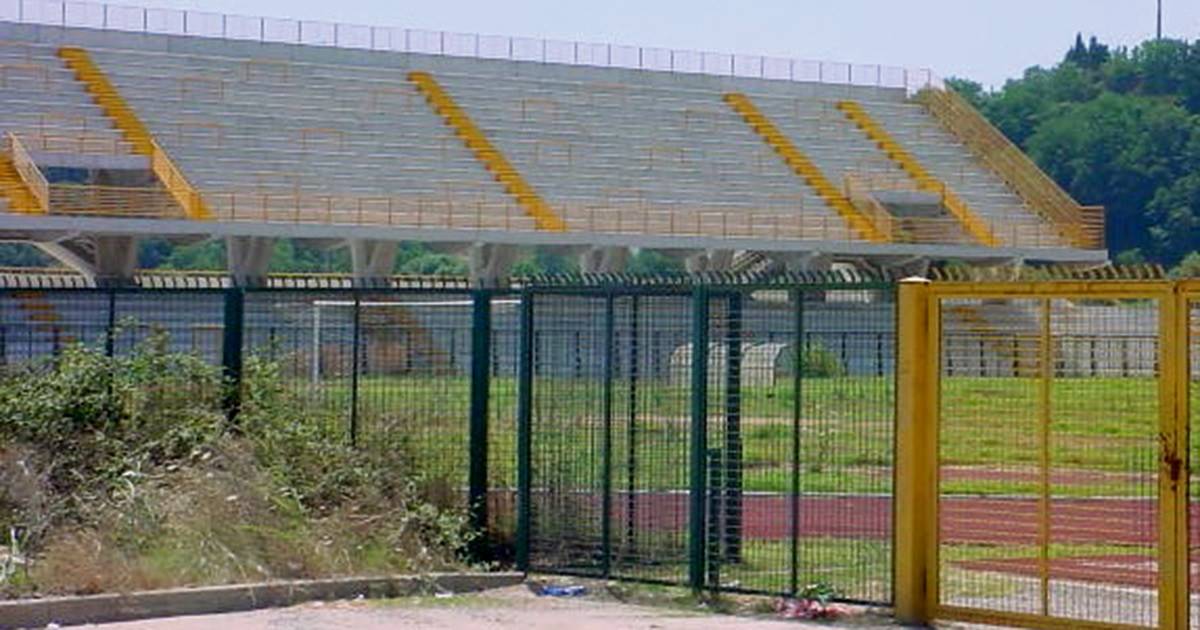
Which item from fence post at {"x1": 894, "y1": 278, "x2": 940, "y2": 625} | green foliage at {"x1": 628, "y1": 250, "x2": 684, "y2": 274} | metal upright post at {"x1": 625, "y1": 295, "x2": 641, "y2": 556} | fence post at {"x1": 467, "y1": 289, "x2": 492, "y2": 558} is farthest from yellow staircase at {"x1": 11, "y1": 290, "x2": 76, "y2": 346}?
green foliage at {"x1": 628, "y1": 250, "x2": 684, "y2": 274}

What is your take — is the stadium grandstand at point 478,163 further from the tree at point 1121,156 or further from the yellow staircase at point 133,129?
the tree at point 1121,156

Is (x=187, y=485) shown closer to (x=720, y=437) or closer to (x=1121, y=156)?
(x=720, y=437)

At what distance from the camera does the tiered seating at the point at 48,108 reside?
50344 mm

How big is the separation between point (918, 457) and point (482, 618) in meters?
3.02

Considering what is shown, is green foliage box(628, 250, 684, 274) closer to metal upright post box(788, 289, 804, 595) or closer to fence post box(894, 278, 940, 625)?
metal upright post box(788, 289, 804, 595)

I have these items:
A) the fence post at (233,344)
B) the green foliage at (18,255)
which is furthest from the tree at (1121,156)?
the fence post at (233,344)

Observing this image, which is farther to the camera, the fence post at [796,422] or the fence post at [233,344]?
the fence post at [233,344]

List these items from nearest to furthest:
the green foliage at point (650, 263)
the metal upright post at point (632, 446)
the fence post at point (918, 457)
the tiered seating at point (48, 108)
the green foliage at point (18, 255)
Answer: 1. the fence post at point (918, 457)
2. the metal upright post at point (632, 446)
3. the tiered seating at point (48, 108)
4. the green foliage at point (650, 263)
5. the green foliage at point (18, 255)

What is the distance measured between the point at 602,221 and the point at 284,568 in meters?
38.3

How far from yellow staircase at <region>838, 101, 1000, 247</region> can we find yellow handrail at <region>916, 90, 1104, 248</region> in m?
2.54

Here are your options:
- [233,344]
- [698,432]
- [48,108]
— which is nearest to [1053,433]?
[698,432]

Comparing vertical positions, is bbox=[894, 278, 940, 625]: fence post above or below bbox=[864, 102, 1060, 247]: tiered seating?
below

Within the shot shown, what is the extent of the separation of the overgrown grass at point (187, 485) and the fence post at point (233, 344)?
0.08 m

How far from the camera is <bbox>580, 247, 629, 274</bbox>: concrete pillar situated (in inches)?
2195
